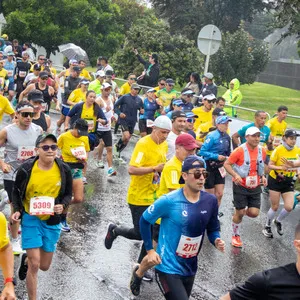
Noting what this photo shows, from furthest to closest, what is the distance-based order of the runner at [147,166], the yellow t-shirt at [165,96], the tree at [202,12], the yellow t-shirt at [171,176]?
the tree at [202,12] → the yellow t-shirt at [165,96] → the runner at [147,166] → the yellow t-shirt at [171,176]

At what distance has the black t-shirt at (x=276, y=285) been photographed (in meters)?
4.04

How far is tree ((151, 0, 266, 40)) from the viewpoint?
40688mm

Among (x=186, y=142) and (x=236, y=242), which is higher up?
(x=186, y=142)

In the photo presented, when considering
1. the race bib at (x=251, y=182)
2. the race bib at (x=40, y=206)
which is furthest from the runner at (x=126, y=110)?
the race bib at (x=40, y=206)

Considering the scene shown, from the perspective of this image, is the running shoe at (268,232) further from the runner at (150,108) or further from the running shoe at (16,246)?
the runner at (150,108)

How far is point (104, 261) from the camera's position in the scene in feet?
28.8

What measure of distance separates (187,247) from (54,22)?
90.5ft

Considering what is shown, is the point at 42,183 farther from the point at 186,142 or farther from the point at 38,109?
the point at 38,109

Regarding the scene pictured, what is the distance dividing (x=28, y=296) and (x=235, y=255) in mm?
3663

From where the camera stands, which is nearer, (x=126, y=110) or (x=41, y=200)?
(x=41, y=200)

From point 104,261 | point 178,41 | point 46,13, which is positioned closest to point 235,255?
point 104,261

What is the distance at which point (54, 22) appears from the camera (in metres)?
32.5

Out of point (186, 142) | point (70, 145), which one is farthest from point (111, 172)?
point (186, 142)

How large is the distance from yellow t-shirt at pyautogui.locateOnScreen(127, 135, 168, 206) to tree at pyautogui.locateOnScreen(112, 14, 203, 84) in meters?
19.0
